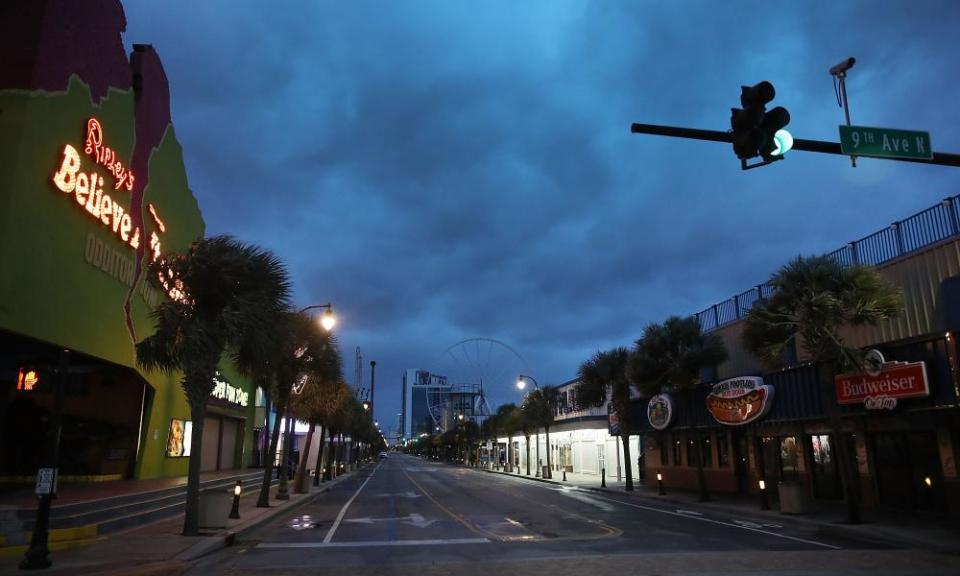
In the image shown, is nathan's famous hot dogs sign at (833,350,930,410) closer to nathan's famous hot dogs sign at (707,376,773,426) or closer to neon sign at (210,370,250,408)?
nathan's famous hot dogs sign at (707,376,773,426)

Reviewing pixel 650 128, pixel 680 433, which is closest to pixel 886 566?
pixel 650 128

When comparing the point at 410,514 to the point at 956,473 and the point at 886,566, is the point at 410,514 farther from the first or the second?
the point at 956,473

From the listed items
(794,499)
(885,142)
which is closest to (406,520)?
(794,499)

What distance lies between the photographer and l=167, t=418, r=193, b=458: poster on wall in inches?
1305

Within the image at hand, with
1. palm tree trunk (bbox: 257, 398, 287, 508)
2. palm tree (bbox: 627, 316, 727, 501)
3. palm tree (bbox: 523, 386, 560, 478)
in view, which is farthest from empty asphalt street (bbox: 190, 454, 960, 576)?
palm tree (bbox: 523, 386, 560, 478)

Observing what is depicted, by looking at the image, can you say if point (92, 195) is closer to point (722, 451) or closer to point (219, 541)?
point (219, 541)

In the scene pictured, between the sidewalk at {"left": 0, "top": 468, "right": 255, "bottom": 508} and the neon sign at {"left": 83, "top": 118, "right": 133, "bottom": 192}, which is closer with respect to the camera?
the sidewalk at {"left": 0, "top": 468, "right": 255, "bottom": 508}

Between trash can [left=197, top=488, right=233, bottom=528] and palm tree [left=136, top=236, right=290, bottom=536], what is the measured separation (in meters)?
0.57

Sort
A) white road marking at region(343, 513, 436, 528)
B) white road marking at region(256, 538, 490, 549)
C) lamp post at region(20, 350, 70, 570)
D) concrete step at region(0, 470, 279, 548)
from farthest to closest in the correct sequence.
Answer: white road marking at region(343, 513, 436, 528), white road marking at region(256, 538, 490, 549), concrete step at region(0, 470, 279, 548), lamp post at region(20, 350, 70, 570)

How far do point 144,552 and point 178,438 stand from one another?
71.8 feet

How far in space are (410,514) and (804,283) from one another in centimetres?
1573

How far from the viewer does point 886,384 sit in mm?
20484

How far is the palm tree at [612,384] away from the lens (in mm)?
38969

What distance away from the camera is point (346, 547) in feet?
52.1
